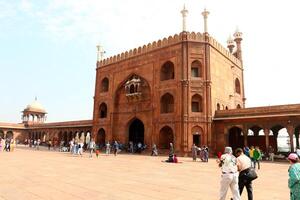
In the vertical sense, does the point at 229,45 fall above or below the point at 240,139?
above

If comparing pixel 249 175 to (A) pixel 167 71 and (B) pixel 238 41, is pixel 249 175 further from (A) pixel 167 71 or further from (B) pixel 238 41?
(B) pixel 238 41

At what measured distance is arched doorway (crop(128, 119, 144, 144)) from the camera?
28453mm

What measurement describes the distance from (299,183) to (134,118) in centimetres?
2334

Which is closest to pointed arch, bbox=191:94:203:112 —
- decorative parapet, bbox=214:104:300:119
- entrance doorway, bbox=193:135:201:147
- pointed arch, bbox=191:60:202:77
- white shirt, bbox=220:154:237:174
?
decorative parapet, bbox=214:104:300:119

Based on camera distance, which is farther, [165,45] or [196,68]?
[165,45]

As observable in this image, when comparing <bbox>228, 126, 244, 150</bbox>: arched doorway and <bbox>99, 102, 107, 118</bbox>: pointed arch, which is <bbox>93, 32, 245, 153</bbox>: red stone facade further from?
<bbox>228, 126, 244, 150</bbox>: arched doorway

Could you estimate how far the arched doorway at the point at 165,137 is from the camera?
79.4 ft

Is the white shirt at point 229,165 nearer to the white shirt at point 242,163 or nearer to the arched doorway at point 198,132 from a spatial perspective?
the white shirt at point 242,163

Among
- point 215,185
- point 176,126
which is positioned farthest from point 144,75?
point 215,185

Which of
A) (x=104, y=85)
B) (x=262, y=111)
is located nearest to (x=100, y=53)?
(x=104, y=85)

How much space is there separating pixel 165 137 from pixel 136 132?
17.6ft

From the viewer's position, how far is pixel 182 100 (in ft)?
74.0

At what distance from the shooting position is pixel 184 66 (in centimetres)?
2306

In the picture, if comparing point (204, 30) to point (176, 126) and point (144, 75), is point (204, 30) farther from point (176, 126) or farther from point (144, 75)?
point (176, 126)
